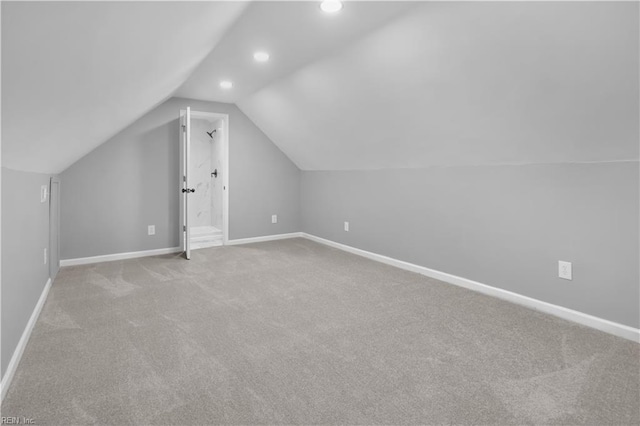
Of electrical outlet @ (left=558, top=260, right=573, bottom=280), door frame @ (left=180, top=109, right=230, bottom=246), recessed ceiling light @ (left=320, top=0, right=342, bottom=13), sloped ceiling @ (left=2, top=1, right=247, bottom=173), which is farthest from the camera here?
door frame @ (left=180, top=109, right=230, bottom=246)

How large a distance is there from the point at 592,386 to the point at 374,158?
2894mm

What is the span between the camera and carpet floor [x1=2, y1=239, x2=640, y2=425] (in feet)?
5.17

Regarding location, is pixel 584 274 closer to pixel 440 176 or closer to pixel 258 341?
pixel 440 176

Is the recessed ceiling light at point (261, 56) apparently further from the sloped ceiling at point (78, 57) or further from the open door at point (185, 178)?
the open door at point (185, 178)

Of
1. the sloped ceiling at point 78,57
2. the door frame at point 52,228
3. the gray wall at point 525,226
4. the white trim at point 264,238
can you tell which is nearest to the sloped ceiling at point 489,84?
the gray wall at point 525,226

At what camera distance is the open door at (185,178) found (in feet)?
14.0

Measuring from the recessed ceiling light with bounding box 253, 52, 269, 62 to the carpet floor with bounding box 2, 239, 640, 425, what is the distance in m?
2.11

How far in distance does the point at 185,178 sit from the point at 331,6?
292cm

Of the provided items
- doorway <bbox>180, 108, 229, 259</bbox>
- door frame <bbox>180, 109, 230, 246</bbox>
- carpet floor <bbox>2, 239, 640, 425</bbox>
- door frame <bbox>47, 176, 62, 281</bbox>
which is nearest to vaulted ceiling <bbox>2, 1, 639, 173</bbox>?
door frame <bbox>47, 176, 62, 281</bbox>

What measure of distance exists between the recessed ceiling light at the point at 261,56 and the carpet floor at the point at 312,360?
6.92 feet

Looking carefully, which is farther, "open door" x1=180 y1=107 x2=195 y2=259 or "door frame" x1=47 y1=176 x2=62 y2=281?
"open door" x1=180 y1=107 x2=195 y2=259

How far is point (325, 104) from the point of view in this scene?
382cm

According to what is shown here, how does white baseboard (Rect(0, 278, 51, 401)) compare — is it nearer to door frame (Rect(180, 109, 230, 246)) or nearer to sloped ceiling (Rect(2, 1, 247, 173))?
sloped ceiling (Rect(2, 1, 247, 173))

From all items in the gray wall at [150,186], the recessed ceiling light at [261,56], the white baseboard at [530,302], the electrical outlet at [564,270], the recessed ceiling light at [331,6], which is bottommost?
the white baseboard at [530,302]
